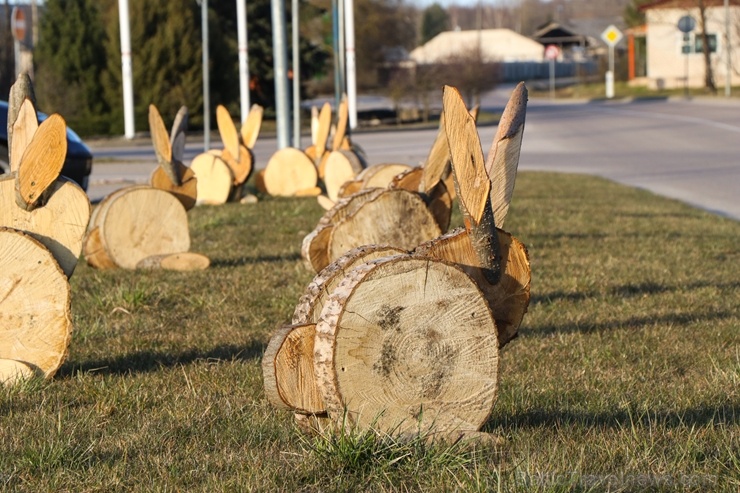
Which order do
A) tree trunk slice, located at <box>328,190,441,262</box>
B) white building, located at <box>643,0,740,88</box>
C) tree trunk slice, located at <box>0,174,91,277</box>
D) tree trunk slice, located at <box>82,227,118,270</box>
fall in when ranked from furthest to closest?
1. white building, located at <box>643,0,740,88</box>
2. tree trunk slice, located at <box>82,227,118,270</box>
3. tree trunk slice, located at <box>328,190,441,262</box>
4. tree trunk slice, located at <box>0,174,91,277</box>

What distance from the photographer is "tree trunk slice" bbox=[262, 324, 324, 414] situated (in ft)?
Result: 10.8

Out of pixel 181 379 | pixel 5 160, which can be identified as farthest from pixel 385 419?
pixel 5 160

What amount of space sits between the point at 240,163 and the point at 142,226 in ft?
15.5

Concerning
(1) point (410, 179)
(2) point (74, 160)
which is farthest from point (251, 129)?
(1) point (410, 179)

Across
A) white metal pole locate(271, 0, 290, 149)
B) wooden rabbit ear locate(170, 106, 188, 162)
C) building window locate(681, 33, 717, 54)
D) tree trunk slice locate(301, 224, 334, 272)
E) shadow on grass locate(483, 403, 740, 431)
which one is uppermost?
building window locate(681, 33, 717, 54)

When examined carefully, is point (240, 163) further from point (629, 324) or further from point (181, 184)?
point (629, 324)

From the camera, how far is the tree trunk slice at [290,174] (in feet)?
43.2

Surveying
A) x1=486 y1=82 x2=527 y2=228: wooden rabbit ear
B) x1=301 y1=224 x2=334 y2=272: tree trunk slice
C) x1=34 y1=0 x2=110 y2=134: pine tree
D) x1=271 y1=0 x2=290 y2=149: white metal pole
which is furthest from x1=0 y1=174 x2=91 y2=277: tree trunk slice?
x1=34 y1=0 x2=110 y2=134: pine tree

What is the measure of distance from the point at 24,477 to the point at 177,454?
45 cm

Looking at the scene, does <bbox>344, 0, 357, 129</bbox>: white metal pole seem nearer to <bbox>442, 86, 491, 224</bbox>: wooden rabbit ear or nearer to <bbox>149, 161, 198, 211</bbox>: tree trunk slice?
<bbox>149, 161, 198, 211</bbox>: tree trunk slice

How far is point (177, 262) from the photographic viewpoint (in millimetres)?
7559

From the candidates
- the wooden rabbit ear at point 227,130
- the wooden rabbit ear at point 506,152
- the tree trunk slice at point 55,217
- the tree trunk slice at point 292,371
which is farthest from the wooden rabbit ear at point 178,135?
the tree trunk slice at point 292,371

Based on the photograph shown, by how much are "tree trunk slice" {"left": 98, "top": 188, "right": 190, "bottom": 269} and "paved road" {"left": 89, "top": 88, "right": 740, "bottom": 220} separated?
658 centimetres

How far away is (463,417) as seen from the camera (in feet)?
11.0
